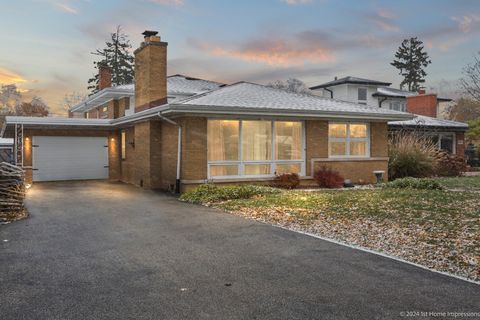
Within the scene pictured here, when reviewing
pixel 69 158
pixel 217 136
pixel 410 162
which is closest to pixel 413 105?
pixel 410 162

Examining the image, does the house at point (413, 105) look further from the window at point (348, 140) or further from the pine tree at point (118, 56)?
the pine tree at point (118, 56)

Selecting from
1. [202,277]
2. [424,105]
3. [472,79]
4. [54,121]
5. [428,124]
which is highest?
[424,105]

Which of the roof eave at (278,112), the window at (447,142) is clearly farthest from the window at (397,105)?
the roof eave at (278,112)

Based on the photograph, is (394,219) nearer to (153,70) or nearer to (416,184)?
(416,184)

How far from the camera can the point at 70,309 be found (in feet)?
14.5

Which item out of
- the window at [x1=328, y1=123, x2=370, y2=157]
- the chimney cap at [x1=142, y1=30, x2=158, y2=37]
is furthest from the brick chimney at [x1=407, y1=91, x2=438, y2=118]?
the chimney cap at [x1=142, y1=30, x2=158, y2=37]

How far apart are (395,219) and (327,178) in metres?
7.40

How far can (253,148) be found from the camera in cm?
1612

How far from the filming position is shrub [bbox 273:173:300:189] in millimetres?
15945

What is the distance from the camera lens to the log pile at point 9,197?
10062 millimetres

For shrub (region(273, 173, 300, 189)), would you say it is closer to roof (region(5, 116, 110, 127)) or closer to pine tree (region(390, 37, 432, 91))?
roof (region(5, 116, 110, 127))

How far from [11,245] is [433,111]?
31388 millimetres

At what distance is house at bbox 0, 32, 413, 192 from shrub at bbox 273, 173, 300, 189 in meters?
0.45

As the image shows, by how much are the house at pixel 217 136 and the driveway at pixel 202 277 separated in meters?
6.07
